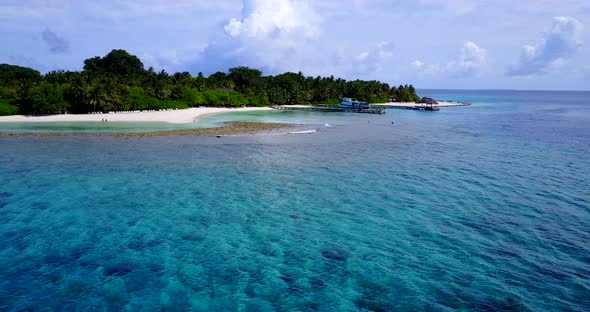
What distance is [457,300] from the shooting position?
1531cm

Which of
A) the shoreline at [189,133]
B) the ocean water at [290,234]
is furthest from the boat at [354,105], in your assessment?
the ocean water at [290,234]

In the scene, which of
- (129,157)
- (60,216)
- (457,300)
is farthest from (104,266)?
(129,157)

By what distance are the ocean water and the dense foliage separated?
44.4m

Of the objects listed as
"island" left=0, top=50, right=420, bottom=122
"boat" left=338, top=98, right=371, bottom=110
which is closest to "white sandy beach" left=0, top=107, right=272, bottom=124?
"island" left=0, top=50, right=420, bottom=122

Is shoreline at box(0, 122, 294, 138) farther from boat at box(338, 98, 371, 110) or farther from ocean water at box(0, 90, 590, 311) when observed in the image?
boat at box(338, 98, 371, 110)

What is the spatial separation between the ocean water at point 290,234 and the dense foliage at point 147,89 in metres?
44.4

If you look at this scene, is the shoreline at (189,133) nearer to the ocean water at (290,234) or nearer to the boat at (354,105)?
the ocean water at (290,234)

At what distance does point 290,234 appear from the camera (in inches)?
858

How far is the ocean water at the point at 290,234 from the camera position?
51.1ft

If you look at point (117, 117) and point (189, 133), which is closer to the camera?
point (189, 133)

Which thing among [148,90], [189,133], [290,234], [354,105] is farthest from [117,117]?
[354,105]

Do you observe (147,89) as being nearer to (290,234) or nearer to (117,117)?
→ (117,117)

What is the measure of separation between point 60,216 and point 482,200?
2727 cm

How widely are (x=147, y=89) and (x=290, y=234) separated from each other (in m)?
89.7
